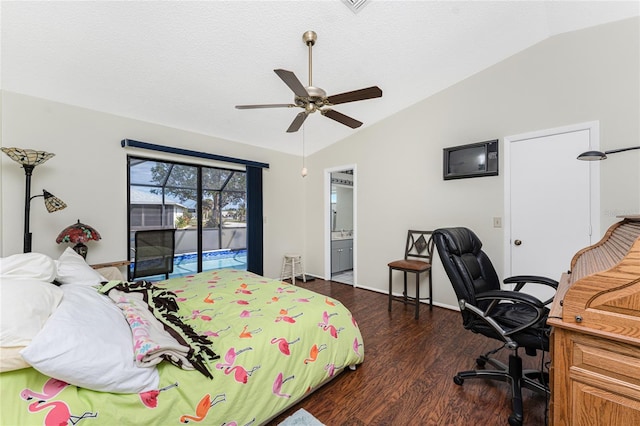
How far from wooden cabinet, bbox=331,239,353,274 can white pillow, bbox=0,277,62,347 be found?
4299 millimetres

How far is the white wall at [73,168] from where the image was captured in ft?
8.57

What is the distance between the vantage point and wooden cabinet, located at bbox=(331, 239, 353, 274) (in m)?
5.21

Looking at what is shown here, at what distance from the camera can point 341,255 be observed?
5.41 m

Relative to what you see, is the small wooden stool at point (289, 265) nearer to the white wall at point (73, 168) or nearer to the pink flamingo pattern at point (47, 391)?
the white wall at point (73, 168)

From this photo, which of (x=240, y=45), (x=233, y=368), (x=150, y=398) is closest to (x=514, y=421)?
(x=233, y=368)

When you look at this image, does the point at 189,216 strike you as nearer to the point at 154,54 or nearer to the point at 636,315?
the point at 154,54

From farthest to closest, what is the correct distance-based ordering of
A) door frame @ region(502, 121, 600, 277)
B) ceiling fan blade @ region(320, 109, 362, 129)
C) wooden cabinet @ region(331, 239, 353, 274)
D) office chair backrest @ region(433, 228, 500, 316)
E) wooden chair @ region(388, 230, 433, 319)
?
1. wooden cabinet @ region(331, 239, 353, 274)
2. wooden chair @ region(388, 230, 433, 319)
3. door frame @ region(502, 121, 600, 277)
4. ceiling fan blade @ region(320, 109, 362, 129)
5. office chair backrest @ region(433, 228, 500, 316)

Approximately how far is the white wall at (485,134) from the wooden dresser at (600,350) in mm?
2123

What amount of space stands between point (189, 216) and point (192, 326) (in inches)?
102

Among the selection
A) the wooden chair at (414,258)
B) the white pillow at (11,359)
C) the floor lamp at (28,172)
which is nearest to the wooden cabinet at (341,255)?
the wooden chair at (414,258)

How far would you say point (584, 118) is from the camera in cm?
261

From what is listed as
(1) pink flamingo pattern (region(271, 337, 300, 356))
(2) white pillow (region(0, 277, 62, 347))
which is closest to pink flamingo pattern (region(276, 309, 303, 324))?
(1) pink flamingo pattern (region(271, 337, 300, 356))

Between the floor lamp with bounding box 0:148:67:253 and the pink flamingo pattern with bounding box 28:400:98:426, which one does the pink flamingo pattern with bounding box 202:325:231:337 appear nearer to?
the pink flamingo pattern with bounding box 28:400:98:426

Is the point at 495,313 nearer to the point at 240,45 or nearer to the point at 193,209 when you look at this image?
the point at 240,45
